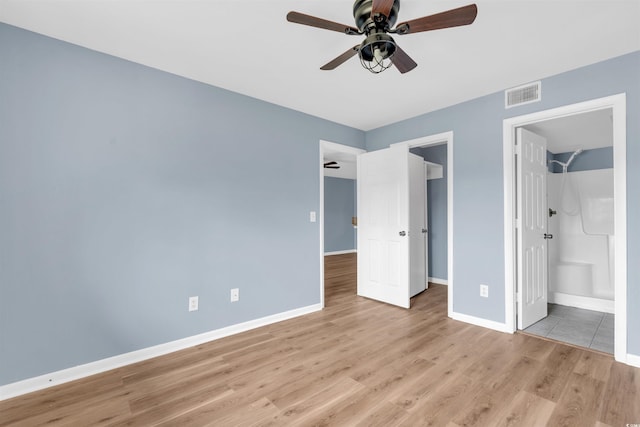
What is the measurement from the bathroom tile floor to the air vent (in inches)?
93.3

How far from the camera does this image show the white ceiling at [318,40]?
5.96ft

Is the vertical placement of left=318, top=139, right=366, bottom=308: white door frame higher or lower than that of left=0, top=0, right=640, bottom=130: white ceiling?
lower

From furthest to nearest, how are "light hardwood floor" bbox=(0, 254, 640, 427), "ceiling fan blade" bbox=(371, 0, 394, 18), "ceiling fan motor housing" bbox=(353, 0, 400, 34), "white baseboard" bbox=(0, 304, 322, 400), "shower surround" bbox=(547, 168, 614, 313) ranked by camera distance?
"shower surround" bbox=(547, 168, 614, 313)
"white baseboard" bbox=(0, 304, 322, 400)
"light hardwood floor" bbox=(0, 254, 640, 427)
"ceiling fan motor housing" bbox=(353, 0, 400, 34)
"ceiling fan blade" bbox=(371, 0, 394, 18)

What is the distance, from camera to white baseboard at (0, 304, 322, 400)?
1.97 meters

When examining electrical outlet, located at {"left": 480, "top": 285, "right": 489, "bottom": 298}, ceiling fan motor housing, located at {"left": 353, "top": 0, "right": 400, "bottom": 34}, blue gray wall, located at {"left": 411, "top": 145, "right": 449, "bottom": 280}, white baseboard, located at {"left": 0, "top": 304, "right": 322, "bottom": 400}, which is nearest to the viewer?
ceiling fan motor housing, located at {"left": 353, "top": 0, "right": 400, "bottom": 34}

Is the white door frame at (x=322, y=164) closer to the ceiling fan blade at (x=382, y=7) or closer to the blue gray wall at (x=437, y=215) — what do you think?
the blue gray wall at (x=437, y=215)

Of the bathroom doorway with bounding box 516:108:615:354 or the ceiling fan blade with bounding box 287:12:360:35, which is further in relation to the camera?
the bathroom doorway with bounding box 516:108:615:354

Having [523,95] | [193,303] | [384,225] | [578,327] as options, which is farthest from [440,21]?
[578,327]

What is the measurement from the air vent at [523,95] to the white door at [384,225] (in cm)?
119

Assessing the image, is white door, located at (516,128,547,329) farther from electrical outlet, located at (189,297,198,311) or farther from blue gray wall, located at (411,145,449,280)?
electrical outlet, located at (189,297,198,311)

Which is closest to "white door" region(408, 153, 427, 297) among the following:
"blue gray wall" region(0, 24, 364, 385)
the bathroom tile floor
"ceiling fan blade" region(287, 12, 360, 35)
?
the bathroom tile floor

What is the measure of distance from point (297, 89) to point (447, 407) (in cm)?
299

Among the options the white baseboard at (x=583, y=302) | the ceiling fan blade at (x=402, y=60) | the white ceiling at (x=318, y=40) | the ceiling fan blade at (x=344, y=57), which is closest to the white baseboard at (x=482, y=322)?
the white baseboard at (x=583, y=302)

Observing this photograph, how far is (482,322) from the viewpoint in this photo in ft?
10.4
